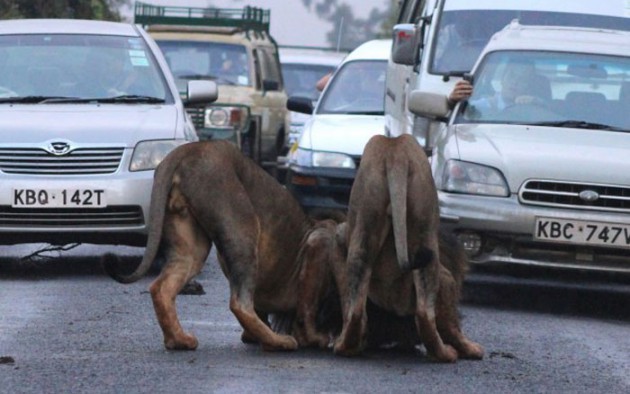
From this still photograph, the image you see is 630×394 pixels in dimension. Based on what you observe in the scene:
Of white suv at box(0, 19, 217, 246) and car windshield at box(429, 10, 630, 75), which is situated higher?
car windshield at box(429, 10, 630, 75)

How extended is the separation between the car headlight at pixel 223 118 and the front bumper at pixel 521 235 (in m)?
9.53

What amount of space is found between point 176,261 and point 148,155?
12.5 ft

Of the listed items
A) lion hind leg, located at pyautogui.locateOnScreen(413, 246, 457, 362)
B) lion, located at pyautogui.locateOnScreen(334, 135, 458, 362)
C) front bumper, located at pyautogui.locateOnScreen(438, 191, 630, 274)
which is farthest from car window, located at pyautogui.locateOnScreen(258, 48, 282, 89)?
lion hind leg, located at pyautogui.locateOnScreen(413, 246, 457, 362)

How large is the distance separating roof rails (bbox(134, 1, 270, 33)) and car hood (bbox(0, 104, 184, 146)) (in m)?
11.4

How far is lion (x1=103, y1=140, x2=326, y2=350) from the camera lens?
26.1ft

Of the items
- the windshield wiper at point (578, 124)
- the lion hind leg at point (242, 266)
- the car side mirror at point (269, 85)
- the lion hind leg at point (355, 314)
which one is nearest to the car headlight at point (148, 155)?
the windshield wiper at point (578, 124)

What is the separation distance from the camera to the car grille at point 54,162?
11625mm

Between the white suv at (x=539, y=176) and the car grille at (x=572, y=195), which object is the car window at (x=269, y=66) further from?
the car grille at (x=572, y=195)

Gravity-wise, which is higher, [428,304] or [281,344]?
[428,304]

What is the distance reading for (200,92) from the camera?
1314 cm

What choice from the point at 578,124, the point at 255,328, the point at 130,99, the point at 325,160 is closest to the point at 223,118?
the point at 325,160

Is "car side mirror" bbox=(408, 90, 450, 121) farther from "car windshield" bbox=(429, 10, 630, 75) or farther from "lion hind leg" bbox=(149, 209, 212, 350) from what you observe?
"lion hind leg" bbox=(149, 209, 212, 350)

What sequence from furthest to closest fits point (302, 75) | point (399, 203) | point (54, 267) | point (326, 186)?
point (302, 75)
point (326, 186)
point (54, 267)
point (399, 203)

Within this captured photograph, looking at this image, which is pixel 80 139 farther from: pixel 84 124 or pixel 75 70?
pixel 75 70
